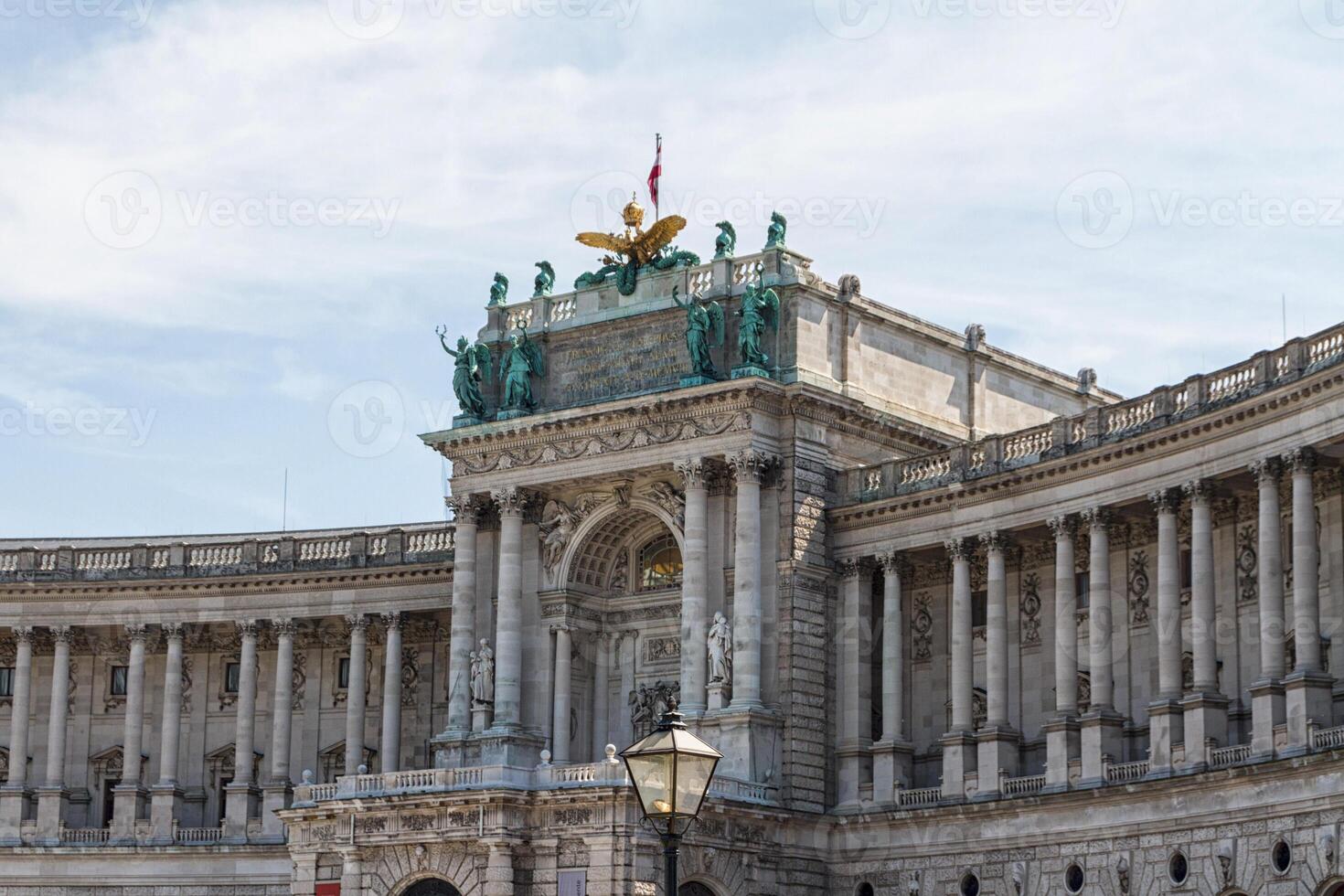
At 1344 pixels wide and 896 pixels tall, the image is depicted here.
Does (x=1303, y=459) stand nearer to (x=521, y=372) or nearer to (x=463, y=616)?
(x=521, y=372)

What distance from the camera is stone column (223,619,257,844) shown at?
8706cm

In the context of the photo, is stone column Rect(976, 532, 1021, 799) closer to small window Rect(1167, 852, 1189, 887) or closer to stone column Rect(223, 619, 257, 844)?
small window Rect(1167, 852, 1189, 887)

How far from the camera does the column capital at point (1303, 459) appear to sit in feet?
205

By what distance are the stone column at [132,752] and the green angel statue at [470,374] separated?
16.3m

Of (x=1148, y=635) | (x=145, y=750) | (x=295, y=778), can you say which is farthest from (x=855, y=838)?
(x=145, y=750)

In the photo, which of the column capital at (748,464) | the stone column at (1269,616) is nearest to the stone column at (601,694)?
the column capital at (748,464)

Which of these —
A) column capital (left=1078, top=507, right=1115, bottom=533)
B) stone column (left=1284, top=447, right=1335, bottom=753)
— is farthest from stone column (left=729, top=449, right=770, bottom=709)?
stone column (left=1284, top=447, right=1335, bottom=753)

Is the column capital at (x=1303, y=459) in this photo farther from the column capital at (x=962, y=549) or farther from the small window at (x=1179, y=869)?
the column capital at (x=962, y=549)

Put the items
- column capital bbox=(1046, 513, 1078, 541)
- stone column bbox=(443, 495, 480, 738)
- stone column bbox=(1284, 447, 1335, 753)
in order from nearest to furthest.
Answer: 1. stone column bbox=(1284, 447, 1335, 753)
2. column capital bbox=(1046, 513, 1078, 541)
3. stone column bbox=(443, 495, 480, 738)

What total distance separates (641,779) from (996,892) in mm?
38617

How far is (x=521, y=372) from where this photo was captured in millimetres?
80625

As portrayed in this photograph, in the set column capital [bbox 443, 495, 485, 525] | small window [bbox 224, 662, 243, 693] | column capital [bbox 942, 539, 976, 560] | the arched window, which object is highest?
column capital [bbox 443, 495, 485, 525]

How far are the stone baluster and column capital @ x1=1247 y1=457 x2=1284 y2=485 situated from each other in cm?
3512

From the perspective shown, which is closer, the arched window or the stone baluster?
the arched window
